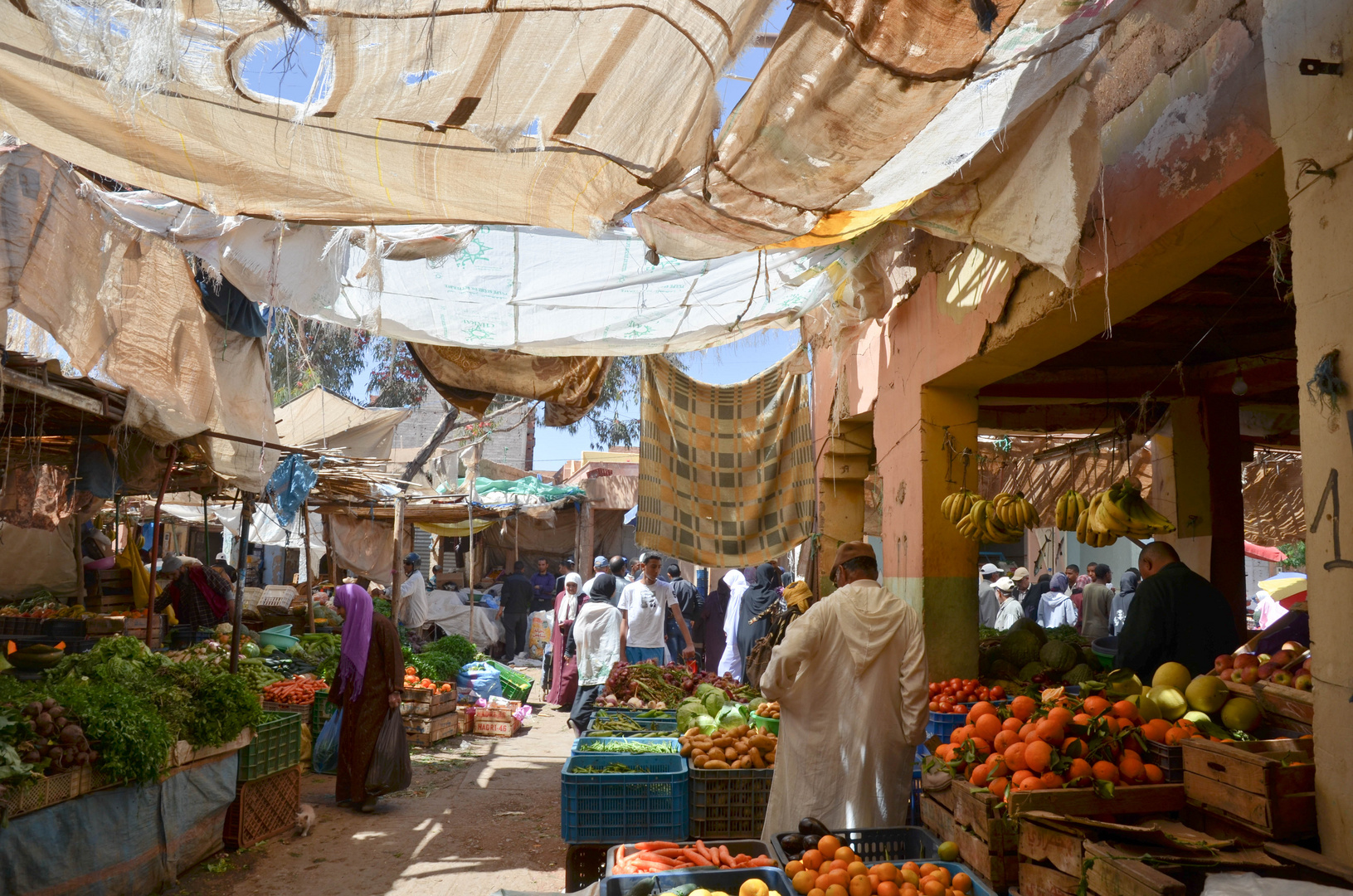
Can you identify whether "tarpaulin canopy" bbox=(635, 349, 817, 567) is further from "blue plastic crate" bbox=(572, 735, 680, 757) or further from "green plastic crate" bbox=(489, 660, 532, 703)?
"green plastic crate" bbox=(489, 660, 532, 703)

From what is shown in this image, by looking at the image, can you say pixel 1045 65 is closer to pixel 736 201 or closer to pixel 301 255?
pixel 736 201

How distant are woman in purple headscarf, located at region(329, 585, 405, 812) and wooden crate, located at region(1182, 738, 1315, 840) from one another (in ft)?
20.2

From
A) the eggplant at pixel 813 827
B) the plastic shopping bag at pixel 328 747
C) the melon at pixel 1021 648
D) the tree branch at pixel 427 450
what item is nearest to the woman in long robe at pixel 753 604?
the melon at pixel 1021 648

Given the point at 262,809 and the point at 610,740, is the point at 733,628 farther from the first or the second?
the point at 262,809

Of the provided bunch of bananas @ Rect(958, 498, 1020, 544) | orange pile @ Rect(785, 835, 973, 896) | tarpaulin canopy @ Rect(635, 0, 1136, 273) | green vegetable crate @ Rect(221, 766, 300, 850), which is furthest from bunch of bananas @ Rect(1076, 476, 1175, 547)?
green vegetable crate @ Rect(221, 766, 300, 850)

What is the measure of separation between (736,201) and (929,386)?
113 inches

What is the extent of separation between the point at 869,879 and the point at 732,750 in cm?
217

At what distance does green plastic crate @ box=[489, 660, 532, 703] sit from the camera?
12.5 meters

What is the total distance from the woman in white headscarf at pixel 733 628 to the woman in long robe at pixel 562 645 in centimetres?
187

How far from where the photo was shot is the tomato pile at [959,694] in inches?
207

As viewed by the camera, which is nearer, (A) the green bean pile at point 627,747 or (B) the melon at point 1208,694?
(B) the melon at point 1208,694

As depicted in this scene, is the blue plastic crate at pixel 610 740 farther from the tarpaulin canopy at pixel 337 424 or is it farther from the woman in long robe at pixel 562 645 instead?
the tarpaulin canopy at pixel 337 424

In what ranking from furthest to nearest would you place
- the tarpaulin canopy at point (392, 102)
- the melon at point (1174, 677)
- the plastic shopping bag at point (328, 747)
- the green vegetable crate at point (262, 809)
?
1. the plastic shopping bag at point (328, 747)
2. the green vegetable crate at point (262, 809)
3. the melon at point (1174, 677)
4. the tarpaulin canopy at point (392, 102)

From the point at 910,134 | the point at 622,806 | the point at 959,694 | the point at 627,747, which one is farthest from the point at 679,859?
the point at 910,134
